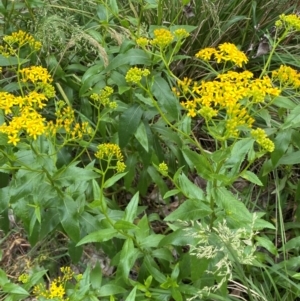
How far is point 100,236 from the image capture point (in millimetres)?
1975

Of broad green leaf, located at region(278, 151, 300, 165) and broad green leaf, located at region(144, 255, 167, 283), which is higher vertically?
broad green leaf, located at region(278, 151, 300, 165)

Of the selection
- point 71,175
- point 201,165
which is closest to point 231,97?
point 201,165

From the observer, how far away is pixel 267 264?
2.50 m

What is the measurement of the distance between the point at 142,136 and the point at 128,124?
0.26 feet

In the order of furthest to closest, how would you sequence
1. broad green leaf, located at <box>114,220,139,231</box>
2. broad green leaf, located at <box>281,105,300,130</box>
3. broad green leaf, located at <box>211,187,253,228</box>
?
1. broad green leaf, located at <box>281,105,300,130</box>
2. broad green leaf, located at <box>114,220,139,231</box>
3. broad green leaf, located at <box>211,187,253,228</box>

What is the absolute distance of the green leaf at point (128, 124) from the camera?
234 cm

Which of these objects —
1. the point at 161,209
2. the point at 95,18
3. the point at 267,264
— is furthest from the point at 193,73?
the point at 267,264

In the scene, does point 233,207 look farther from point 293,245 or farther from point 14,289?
point 14,289

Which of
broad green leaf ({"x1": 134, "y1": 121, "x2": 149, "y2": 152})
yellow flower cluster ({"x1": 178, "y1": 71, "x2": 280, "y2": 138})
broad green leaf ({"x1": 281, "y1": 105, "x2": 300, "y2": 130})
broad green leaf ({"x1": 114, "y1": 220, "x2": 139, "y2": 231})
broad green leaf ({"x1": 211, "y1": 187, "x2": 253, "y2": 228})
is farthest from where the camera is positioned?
broad green leaf ({"x1": 134, "y1": 121, "x2": 149, "y2": 152})

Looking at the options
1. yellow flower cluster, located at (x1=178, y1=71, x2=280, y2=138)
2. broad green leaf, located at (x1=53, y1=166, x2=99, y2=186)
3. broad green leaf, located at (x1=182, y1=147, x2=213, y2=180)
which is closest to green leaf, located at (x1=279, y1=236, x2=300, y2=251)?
broad green leaf, located at (x1=182, y1=147, x2=213, y2=180)

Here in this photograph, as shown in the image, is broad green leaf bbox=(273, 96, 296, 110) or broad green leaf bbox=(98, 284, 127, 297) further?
broad green leaf bbox=(273, 96, 296, 110)

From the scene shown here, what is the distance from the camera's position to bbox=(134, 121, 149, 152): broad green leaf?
7.64 ft

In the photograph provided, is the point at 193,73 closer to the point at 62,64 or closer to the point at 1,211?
the point at 62,64

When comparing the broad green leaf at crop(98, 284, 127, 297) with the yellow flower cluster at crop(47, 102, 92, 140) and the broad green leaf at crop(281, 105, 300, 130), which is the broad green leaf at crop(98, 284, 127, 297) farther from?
the broad green leaf at crop(281, 105, 300, 130)
